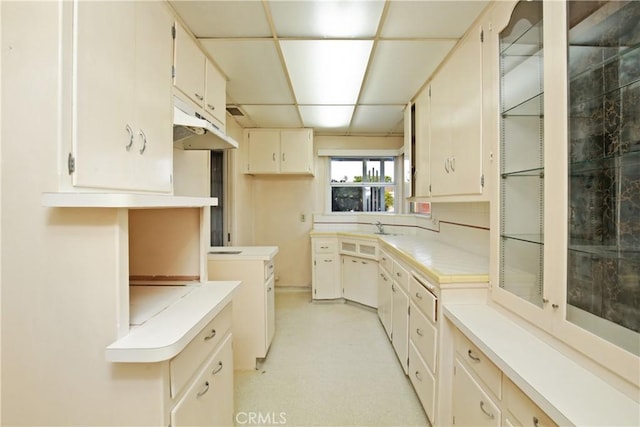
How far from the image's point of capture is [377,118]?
3.46 metres

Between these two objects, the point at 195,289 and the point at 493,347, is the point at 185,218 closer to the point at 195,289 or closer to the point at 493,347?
the point at 195,289

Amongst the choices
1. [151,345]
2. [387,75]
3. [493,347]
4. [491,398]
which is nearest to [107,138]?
[151,345]

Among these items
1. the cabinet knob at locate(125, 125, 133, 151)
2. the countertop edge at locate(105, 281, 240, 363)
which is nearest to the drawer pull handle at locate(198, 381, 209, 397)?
the countertop edge at locate(105, 281, 240, 363)

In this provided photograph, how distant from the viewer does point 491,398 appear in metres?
1.09

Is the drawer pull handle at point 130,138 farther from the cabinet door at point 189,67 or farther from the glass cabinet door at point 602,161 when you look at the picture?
the glass cabinet door at point 602,161

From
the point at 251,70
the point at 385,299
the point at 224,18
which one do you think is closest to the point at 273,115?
the point at 251,70

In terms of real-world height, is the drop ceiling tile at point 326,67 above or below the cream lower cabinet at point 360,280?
above

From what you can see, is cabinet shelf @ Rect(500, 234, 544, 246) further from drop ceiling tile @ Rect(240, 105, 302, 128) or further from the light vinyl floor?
drop ceiling tile @ Rect(240, 105, 302, 128)

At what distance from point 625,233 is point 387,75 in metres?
1.91

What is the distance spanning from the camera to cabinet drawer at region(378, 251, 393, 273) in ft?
8.53

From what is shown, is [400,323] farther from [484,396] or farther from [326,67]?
[326,67]

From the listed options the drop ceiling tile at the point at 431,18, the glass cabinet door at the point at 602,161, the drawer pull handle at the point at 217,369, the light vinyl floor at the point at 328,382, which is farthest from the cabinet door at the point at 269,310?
the drop ceiling tile at the point at 431,18

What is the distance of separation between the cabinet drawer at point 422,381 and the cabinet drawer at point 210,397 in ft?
3.63

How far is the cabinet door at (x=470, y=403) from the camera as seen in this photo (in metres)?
1.09
